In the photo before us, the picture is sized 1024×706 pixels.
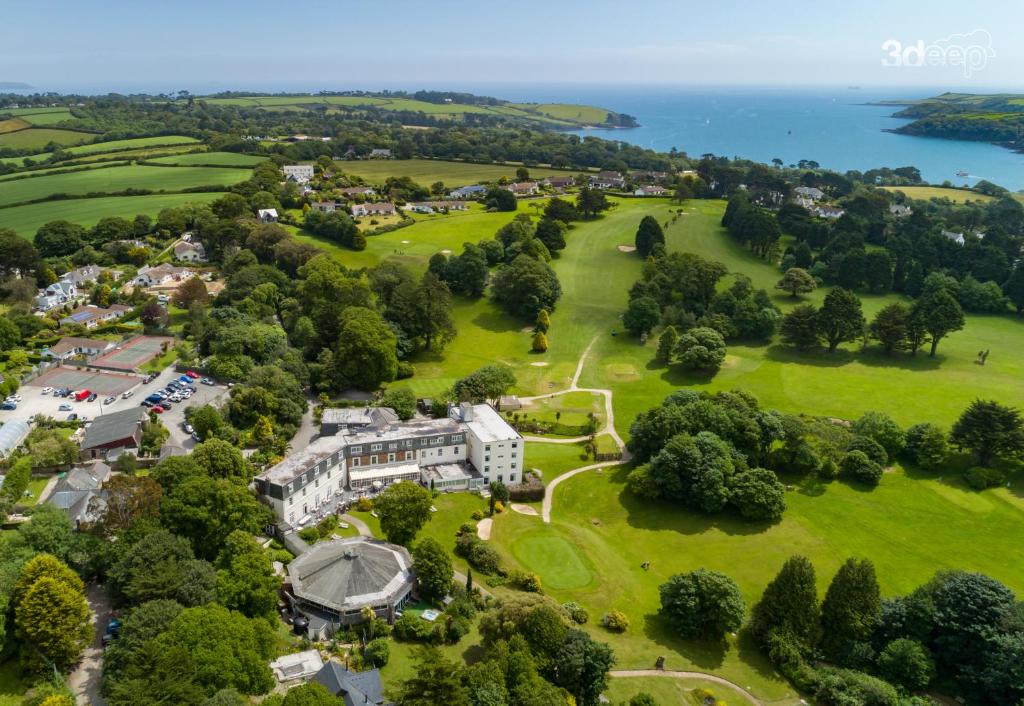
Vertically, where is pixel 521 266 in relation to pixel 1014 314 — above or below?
above

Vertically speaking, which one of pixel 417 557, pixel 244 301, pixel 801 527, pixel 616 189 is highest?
pixel 616 189

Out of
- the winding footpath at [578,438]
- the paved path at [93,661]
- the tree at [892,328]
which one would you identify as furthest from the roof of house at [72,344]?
the tree at [892,328]

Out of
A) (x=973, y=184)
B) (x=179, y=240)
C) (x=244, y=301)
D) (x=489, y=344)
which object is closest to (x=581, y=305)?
(x=489, y=344)

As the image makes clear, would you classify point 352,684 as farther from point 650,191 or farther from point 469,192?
point 650,191

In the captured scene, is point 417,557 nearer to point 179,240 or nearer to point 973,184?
point 179,240

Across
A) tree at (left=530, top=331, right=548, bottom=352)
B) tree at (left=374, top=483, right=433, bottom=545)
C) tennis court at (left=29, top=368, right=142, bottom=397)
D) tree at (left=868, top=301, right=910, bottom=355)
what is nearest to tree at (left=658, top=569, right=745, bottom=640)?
tree at (left=374, top=483, right=433, bottom=545)
